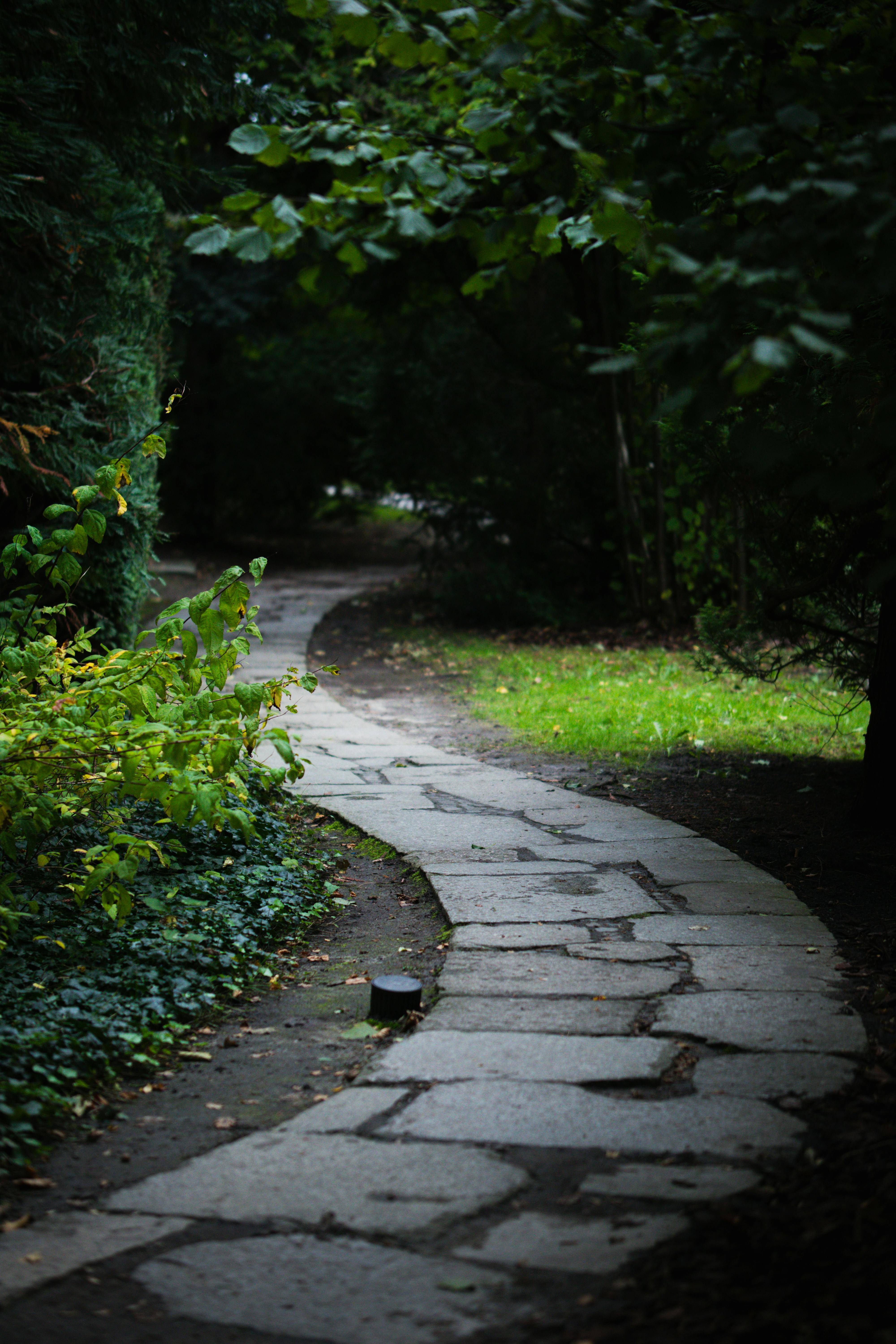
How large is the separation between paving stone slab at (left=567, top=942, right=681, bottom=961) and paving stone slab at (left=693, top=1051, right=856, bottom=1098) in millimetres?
660

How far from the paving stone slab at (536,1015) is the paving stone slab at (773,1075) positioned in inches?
11.4

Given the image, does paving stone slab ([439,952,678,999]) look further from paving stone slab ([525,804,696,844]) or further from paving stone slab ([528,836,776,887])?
paving stone slab ([525,804,696,844])

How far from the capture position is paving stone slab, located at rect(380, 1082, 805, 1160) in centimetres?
234

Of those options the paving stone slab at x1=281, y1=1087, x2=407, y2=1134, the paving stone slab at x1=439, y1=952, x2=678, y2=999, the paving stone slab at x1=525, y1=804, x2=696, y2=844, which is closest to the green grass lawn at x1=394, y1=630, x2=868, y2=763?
the paving stone slab at x1=525, y1=804, x2=696, y2=844

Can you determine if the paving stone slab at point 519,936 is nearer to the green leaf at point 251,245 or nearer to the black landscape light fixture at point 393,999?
the black landscape light fixture at point 393,999

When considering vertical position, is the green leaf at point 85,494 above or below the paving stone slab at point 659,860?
above

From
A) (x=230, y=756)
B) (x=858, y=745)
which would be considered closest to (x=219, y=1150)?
(x=230, y=756)

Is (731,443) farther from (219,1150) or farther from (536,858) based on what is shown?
(536,858)

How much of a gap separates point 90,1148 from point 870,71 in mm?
2880

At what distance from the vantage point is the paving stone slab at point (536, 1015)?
2.91m

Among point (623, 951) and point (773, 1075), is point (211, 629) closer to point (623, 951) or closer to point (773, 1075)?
point (623, 951)

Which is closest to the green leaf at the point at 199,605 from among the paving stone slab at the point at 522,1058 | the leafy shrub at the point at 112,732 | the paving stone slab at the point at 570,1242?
the leafy shrub at the point at 112,732

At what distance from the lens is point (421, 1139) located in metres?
2.37

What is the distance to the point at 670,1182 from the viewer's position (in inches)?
86.4
